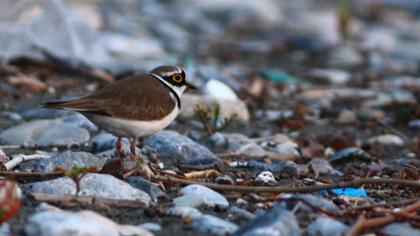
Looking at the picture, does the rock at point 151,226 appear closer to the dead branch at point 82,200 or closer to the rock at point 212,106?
the dead branch at point 82,200

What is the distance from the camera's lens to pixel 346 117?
7555 millimetres

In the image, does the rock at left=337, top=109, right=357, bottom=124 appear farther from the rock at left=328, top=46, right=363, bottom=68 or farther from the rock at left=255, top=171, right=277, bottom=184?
the rock at left=328, top=46, right=363, bottom=68

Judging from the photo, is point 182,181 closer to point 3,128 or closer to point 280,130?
point 3,128

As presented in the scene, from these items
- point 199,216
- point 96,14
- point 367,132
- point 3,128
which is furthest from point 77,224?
point 96,14

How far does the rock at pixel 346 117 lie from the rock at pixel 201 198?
145 inches

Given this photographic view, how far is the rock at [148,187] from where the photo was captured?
4.04 m

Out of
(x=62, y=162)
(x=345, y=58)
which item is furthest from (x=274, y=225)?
(x=345, y=58)

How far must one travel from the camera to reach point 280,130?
274 inches

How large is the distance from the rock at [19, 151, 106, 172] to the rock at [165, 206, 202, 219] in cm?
79

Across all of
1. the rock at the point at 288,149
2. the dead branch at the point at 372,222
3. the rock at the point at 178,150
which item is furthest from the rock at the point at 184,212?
the rock at the point at 288,149

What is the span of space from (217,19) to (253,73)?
553 cm

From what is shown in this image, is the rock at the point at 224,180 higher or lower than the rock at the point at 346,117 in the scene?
lower

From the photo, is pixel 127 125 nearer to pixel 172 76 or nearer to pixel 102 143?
pixel 172 76

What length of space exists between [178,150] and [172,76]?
52 centimetres
